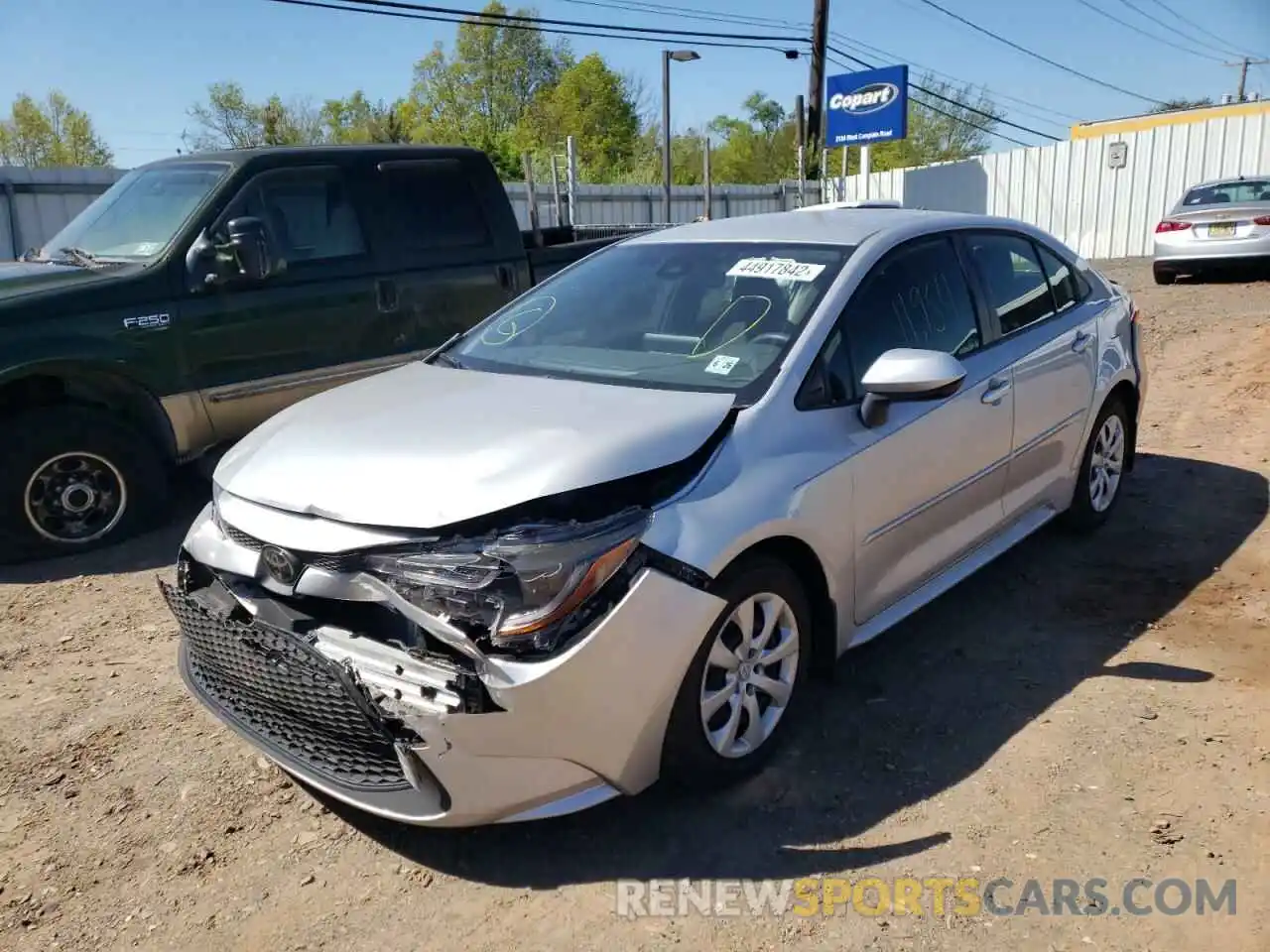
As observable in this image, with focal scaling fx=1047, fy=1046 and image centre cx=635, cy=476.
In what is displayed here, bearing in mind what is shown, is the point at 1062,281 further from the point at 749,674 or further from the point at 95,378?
the point at 95,378

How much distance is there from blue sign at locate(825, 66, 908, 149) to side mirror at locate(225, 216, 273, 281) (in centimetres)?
2140

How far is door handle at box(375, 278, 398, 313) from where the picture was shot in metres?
6.25

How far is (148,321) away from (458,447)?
3313 millimetres

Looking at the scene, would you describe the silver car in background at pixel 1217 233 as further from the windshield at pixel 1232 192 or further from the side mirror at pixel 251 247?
the side mirror at pixel 251 247

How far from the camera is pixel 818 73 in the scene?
26.6m

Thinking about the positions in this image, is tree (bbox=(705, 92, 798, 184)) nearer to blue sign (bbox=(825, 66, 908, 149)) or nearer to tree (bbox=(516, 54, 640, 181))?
tree (bbox=(516, 54, 640, 181))

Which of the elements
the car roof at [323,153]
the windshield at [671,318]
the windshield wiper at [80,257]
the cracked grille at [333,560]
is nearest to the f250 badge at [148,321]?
the windshield wiper at [80,257]

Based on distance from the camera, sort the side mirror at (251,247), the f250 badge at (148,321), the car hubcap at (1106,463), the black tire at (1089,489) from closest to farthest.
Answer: the black tire at (1089,489), the car hubcap at (1106,463), the f250 badge at (148,321), the side mirror at (251,247)

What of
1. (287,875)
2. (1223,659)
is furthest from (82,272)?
(1223,659)

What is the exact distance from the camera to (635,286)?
4121 mm

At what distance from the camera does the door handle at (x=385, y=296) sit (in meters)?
6.25

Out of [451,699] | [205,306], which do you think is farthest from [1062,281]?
[205,306]

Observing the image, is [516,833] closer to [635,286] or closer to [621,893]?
[621,893]

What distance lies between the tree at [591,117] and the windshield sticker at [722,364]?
51940 mm
